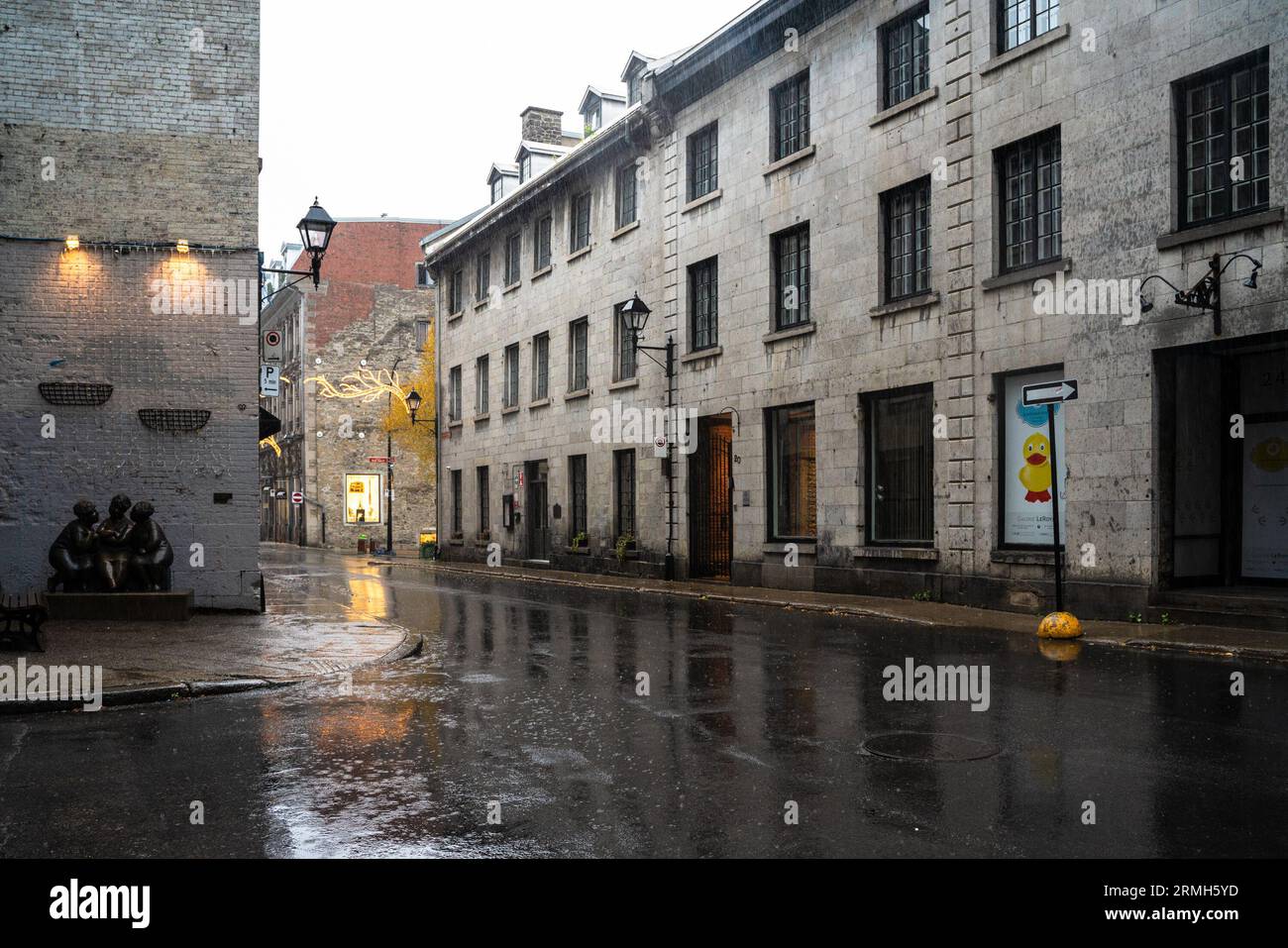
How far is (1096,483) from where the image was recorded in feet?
48.2

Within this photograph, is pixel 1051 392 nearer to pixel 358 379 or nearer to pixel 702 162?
pixel 702 162

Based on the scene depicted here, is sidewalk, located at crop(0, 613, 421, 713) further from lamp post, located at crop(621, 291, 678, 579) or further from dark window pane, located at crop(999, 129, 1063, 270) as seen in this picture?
lamp post, located at crop(621, 291, 678, 579)

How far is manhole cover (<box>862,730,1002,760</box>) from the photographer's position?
6457mm

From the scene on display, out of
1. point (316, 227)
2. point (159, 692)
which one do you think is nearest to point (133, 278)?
point (316, 227)

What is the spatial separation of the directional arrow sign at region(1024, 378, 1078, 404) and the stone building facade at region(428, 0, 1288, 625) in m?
1.93

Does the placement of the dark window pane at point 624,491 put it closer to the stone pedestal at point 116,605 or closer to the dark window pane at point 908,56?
the dark window pane at point 908,56

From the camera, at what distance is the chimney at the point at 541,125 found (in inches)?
1548

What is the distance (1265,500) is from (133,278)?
15177mm

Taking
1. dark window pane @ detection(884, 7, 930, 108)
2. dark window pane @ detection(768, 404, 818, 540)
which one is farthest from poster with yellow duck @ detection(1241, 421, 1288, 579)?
dark window pane @ detection(884, 7, 930, 108)

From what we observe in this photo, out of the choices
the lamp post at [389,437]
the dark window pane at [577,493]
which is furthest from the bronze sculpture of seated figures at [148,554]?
the lamp post at [389,437]

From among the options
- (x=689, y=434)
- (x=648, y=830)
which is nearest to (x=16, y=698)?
(x=648, y=830)

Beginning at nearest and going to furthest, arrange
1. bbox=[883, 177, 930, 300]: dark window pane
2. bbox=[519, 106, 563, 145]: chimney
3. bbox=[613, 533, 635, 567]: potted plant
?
bbox=[883, 177, 930, 300]: dark window pane → bbox=[613, 533, 635, 567]: potted plant → bbox=[519, 106, 563, 145]: chimney
